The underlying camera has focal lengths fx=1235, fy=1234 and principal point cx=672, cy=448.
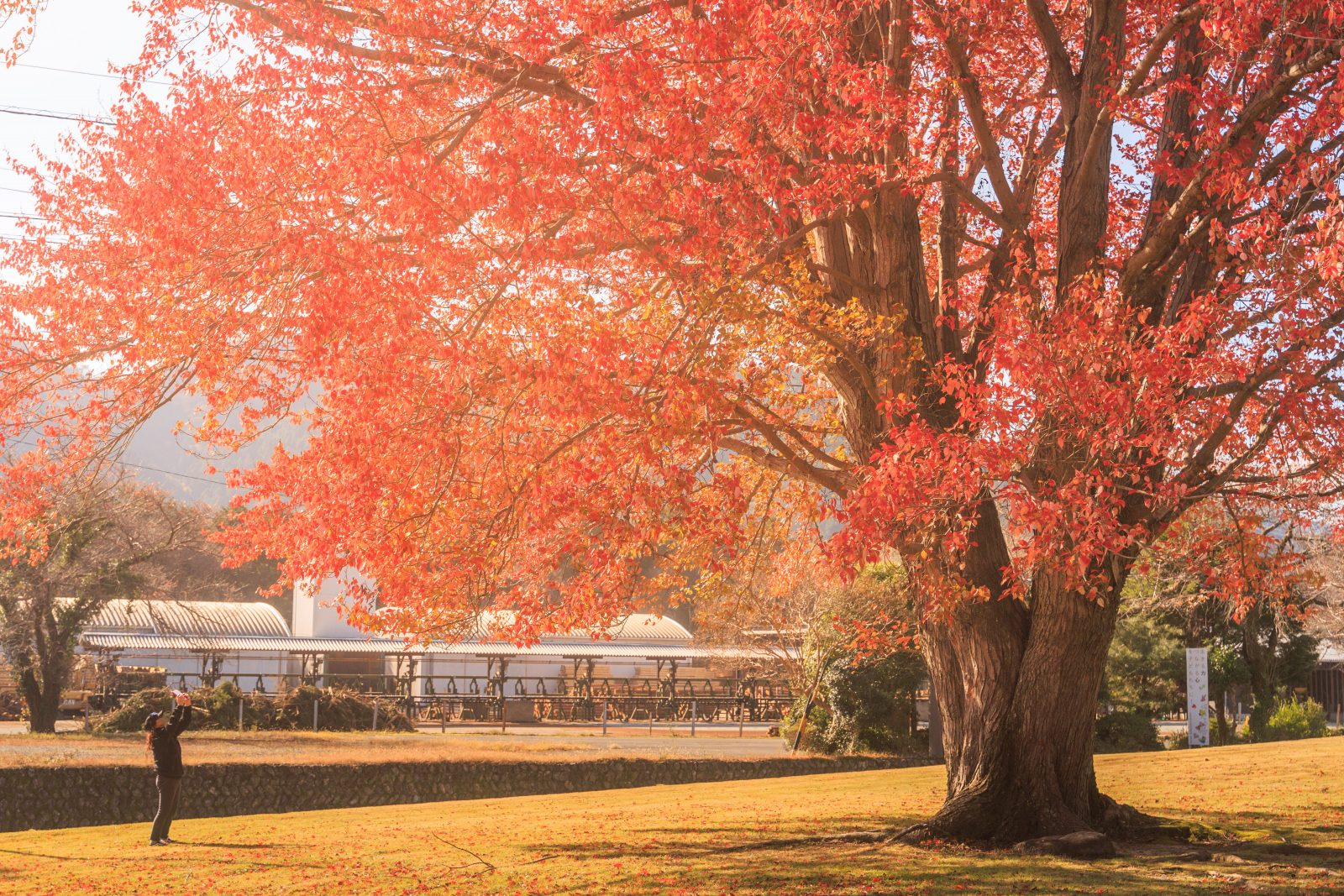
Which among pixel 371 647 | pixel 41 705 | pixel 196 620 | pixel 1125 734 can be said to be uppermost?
pixel 196 620

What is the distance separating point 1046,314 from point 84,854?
12036 millimetres

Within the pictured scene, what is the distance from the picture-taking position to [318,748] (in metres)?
25.8

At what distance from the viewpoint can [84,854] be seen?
46.4 ft

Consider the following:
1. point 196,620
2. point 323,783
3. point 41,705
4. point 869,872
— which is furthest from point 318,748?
point 869,872

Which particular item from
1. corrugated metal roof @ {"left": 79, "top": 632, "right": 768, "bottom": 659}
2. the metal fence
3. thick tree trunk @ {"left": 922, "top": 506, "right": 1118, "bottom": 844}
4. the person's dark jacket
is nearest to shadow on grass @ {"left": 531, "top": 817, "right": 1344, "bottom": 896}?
thick tree trunk @ {"left": 922, "top": 506, "right": 1118, "bottom": 844}

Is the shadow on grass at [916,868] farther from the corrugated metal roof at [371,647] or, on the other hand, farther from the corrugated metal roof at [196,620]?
the corrugated metal roof at [196,620]

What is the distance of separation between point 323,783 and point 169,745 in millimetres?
7296

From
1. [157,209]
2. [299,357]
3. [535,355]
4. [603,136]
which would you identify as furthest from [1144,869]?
[157,209]

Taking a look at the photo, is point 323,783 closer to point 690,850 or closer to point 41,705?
point 690,850

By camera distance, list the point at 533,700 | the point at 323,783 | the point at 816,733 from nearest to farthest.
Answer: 1. the point at 323,783
2. the point at 816,733
3. the point at 533,700

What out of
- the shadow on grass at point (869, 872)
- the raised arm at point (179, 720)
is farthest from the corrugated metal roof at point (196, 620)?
the shadow on grass at point (869, 872)

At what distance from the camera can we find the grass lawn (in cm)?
1019

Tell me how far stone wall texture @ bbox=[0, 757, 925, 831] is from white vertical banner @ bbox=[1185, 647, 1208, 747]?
579cm

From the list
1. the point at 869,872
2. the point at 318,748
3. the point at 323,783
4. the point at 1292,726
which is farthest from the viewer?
the point at 1292,726
